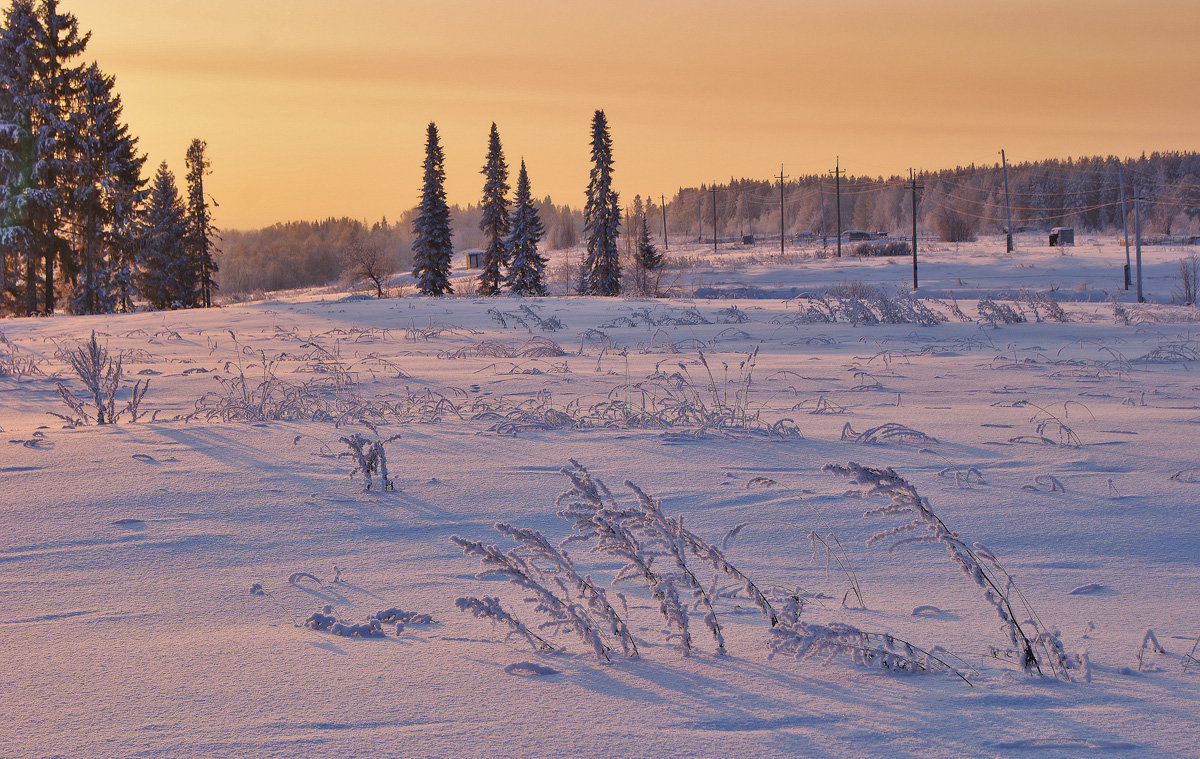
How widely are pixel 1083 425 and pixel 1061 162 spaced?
153405 mm

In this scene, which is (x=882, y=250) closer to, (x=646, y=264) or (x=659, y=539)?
(x=646, y=264)

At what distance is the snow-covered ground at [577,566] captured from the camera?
1.79m

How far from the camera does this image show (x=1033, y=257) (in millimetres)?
52906

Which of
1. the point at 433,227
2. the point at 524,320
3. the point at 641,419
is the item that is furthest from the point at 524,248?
the point at 641,419

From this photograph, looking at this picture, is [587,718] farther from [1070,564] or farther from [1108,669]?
[1070,564]

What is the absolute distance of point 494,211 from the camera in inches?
2176

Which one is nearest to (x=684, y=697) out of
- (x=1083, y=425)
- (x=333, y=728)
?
(x=333, y=728)

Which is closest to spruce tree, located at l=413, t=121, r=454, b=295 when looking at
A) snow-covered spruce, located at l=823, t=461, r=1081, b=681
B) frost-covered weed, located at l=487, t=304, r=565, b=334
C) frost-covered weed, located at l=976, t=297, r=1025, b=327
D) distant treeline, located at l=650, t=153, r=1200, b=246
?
frost-covered weed, located at l=487, t=304, r=565, b=334

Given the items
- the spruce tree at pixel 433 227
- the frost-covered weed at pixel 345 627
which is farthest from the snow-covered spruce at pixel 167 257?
the frost-covered weed at pixel 345 627

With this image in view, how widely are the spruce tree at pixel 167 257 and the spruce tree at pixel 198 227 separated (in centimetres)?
46

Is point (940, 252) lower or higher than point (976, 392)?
higher

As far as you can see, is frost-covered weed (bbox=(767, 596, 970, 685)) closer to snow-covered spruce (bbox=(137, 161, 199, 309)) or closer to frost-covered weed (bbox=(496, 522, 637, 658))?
frost-covered weed (bbox=(496, 522, 637, 658))

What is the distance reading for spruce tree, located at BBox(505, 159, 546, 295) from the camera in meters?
55.2

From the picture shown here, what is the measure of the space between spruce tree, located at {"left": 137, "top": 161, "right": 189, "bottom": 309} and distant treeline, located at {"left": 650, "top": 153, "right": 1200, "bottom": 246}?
5579 centimetres
